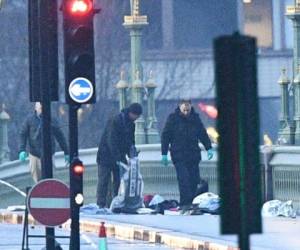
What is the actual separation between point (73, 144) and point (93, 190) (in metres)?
12.9

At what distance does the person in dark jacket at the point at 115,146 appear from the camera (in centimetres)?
2297

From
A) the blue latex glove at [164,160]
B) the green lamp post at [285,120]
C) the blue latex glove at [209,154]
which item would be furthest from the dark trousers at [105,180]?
the green lamp post at [285,120]

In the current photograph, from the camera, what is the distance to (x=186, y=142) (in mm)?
23188

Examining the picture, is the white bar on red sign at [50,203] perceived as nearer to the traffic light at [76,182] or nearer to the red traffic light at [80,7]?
the traffic light at [76,182]

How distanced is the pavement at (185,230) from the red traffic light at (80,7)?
265 cm

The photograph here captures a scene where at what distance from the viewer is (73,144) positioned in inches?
558

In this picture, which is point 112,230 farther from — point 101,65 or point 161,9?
point 161,9

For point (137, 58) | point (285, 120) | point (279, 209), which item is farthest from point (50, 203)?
point (137, 58)

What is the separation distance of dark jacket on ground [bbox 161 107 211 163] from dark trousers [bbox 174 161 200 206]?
83mm

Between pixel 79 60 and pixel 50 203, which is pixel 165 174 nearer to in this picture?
pixel 50 203

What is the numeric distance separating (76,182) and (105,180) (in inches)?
369

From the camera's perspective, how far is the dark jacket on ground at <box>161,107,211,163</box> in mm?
23172

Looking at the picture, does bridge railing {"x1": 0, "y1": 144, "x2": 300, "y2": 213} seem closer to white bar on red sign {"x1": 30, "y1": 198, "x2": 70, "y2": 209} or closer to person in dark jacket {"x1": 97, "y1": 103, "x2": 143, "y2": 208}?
person in dark jacket {"x1": 97, "y1": 103, "x2": 143, "y2": 208}

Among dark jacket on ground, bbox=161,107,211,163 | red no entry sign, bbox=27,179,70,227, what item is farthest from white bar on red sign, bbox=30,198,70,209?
dark jacket on ground, bbox=161,107,211,163
